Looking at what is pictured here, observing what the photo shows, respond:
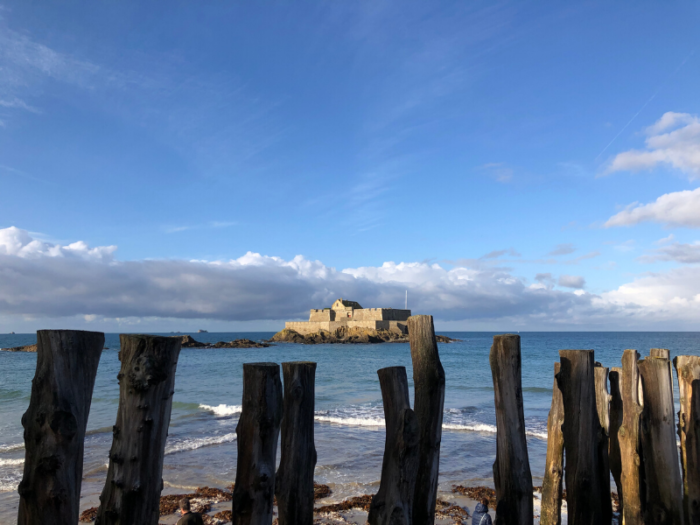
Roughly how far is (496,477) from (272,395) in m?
1.83

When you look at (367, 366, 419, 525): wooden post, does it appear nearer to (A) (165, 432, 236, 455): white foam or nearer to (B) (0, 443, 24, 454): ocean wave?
(A) (165, 432, 236, 455): white foam

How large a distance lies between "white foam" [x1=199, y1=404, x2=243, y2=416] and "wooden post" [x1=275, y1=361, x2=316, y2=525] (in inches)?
537

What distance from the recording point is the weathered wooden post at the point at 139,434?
2.84 meters

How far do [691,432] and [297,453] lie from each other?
10.6ft

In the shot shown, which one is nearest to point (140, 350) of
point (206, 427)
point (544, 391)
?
point (206, 427)

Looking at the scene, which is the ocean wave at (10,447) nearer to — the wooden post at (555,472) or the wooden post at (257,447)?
the wooden post at (257,447)

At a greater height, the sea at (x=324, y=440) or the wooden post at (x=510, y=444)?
the wooden post at (x=510, y=444)

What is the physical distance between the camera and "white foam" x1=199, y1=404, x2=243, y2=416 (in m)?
16.3

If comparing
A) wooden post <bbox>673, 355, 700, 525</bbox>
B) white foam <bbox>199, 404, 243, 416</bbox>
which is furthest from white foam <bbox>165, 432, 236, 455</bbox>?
wooden post <bbox>673, 355, 700, 525</bbox>

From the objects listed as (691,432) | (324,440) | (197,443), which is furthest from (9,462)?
(691,432)

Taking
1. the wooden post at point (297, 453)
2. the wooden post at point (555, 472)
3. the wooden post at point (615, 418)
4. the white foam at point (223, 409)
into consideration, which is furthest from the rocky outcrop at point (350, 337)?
the wooden post at point (297, 453)

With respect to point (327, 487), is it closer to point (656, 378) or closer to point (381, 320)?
point (656, 378)

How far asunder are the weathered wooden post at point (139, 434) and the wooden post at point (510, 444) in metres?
2.27

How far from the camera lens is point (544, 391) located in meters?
22.4
